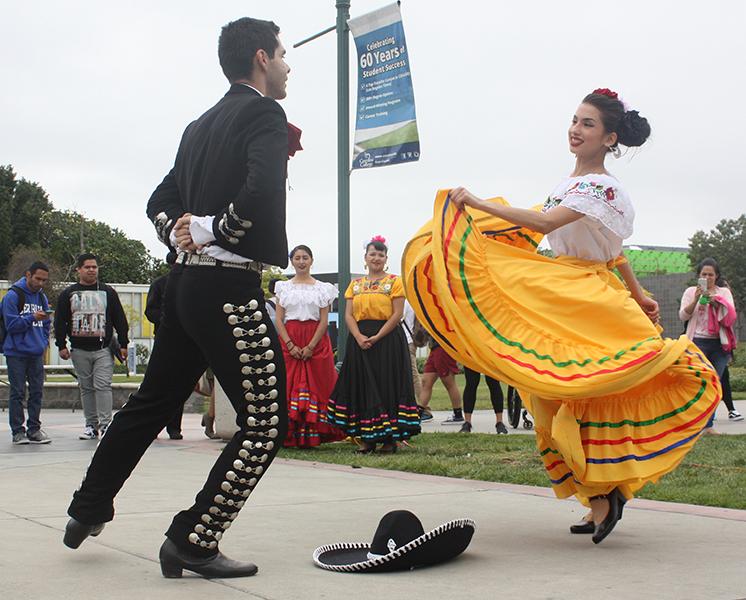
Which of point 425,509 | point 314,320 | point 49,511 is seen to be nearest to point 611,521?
point 425,509

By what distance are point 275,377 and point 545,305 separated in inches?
56.2

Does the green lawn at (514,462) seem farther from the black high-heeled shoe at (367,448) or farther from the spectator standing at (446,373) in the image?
the spectator standing at (446,373)

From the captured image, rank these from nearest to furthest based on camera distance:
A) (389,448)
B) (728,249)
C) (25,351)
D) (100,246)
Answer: (389,448)
(25,351)
(728,249)
(100,246)

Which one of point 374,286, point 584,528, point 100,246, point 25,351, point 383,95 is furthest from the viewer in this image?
point 100,246

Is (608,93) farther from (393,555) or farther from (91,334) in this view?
(91,334)

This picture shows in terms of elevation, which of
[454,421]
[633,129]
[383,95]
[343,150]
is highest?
[383,95]

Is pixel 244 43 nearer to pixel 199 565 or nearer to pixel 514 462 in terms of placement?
pixel 199 565

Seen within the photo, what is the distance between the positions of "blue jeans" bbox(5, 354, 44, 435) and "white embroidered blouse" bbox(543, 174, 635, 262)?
768 centimetres

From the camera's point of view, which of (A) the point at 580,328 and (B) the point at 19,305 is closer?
(A) the point at 580,328

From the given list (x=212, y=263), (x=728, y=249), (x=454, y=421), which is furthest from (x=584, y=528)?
(x=728, y=249)

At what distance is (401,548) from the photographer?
4203mm

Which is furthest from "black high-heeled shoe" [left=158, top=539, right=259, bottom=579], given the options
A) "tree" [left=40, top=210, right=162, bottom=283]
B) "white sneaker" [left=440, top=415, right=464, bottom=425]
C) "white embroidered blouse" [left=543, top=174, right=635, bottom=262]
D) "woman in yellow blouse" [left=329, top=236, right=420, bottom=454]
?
"tree" [left=40, top=210, right=162, bottom=283]

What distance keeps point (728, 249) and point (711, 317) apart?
55807 mm

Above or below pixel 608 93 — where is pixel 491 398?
below
